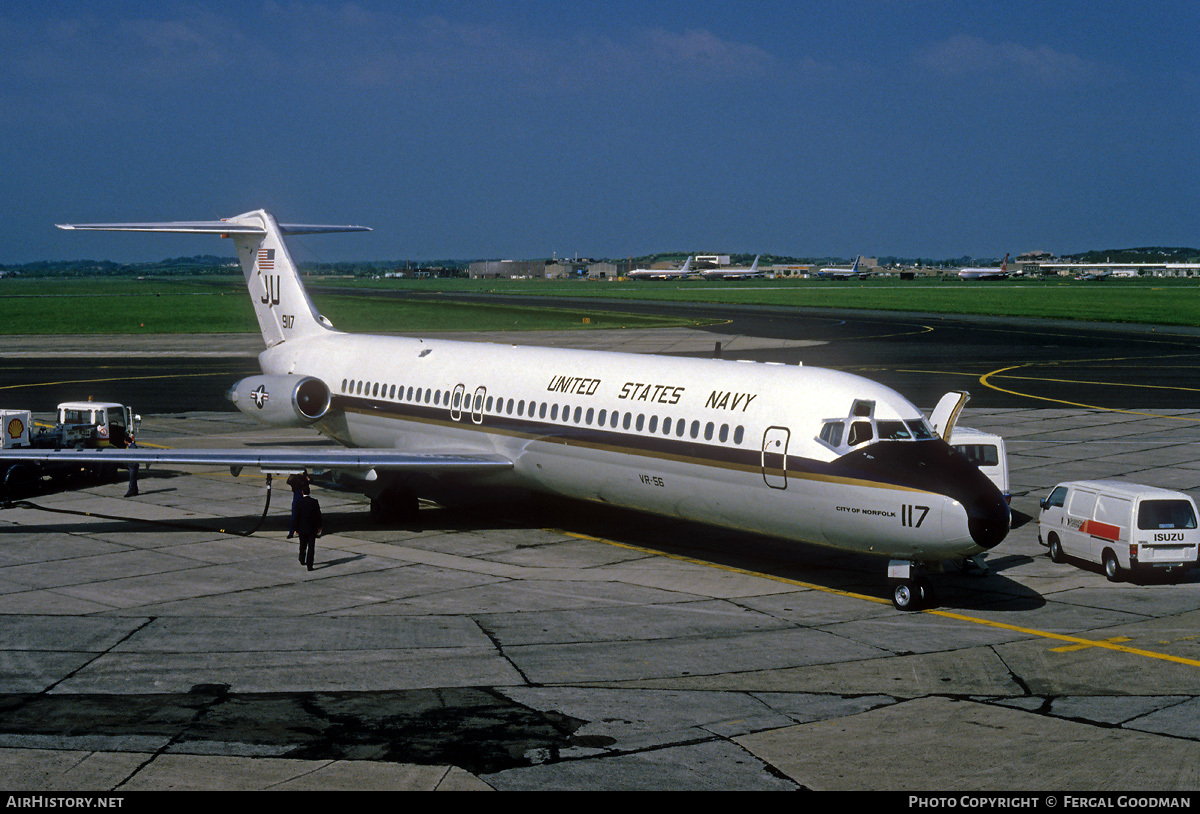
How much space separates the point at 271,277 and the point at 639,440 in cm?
1540

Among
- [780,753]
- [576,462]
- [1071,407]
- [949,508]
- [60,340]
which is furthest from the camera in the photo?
[60,340]

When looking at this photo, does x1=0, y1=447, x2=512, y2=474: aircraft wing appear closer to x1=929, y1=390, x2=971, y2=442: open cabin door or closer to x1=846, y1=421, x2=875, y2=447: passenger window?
x1=846, y1=421, x2=875, y2=447: passenger window

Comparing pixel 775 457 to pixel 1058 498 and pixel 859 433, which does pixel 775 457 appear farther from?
pixel 1058 498

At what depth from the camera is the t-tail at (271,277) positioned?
32625 mm

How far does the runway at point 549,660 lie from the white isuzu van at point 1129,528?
0.46m

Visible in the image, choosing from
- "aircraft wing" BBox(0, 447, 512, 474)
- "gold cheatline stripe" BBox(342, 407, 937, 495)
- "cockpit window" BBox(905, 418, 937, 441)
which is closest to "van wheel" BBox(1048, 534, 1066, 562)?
"cockpit window" BBox(905, 418, 937, 441)

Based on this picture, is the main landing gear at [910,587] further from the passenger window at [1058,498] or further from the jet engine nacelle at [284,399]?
the jet engine nacelle at [284,399]

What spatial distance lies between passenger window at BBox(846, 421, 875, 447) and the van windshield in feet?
17.4

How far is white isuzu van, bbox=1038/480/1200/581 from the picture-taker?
67.2 ft

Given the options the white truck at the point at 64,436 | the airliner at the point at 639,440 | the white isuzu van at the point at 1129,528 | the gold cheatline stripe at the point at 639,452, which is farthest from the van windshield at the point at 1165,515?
the white truck at the point at 64,436

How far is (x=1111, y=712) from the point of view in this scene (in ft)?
45.6

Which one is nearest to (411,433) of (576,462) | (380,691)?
(576,462)

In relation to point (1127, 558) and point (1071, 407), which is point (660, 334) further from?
point (1127, 558)

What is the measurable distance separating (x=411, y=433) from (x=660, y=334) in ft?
174
